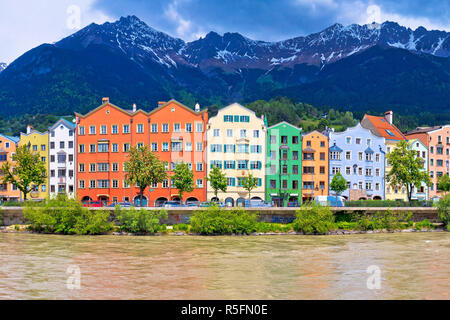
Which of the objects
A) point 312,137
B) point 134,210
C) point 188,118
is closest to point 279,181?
point 312,137

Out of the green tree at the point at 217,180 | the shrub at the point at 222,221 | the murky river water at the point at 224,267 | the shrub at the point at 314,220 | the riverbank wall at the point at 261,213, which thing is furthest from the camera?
the green tree at the point at 217,180

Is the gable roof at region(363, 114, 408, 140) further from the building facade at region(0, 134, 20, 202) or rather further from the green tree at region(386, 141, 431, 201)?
the building facade at region(0, 134, 20, 202)

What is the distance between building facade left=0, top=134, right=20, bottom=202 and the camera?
4065 inches

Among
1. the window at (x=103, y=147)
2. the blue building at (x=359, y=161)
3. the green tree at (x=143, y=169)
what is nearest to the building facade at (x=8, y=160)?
the window at (x=103, y=147)

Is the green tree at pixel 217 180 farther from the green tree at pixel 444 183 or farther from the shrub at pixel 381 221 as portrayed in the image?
the green tree at pixel 444 183

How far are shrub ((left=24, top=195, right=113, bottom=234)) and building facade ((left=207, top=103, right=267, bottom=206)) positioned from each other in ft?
98.8

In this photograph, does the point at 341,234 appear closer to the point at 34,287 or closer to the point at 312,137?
the point at 312,137

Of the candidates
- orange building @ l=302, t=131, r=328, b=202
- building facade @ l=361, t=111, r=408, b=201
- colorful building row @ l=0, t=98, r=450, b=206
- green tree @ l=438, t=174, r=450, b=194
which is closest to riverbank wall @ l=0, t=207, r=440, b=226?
colorful building row @ l=0, t=98, r=450, b=206

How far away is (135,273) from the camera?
35594 millimetres

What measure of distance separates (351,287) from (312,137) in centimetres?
6832

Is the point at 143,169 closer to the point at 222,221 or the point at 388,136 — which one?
the point at 222,221

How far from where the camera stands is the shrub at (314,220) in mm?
65812

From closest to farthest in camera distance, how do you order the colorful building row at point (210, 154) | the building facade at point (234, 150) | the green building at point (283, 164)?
the building facade at point (234, 150), the colorful building row at point (210, 154), the green building at point (283, 164)

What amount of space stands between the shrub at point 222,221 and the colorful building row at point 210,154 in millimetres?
24361
